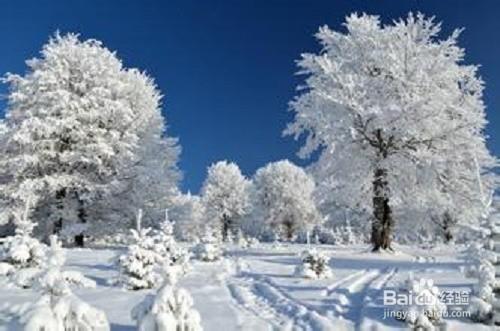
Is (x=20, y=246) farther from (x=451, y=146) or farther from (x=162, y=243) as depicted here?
(x=451, y=146)

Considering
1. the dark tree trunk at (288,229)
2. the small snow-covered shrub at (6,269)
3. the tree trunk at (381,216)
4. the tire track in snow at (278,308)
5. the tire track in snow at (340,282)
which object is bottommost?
the tire track in snow at (278,308)

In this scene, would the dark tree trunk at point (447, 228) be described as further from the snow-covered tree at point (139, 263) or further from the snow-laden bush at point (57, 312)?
the snow-laden bush at point (57, 312)

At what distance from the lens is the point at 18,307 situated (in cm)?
867

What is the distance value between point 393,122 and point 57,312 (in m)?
17.0

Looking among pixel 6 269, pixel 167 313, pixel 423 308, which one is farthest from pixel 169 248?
pixel 423 308

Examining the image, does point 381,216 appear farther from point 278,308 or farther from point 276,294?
point 278,308

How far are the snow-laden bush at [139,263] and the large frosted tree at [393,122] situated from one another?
1128 centimetres

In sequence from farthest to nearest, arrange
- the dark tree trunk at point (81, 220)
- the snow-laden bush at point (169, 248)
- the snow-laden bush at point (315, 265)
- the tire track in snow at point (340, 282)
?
the dark tree trunk at point (81, 220) → the snow-laden bush at point (315, 265) → the snow-laden bush at point (169, 248) → the tire track in snow at point (340, 282)

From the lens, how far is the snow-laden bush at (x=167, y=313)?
7.68 m

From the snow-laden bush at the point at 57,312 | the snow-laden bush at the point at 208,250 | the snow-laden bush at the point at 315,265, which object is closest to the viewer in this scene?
the snow-laden bush at the point at 57,312

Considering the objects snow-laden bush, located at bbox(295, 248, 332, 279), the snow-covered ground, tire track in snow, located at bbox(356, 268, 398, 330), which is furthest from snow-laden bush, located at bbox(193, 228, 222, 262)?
tire track in snow, located at bbox(356, 268, 398, 330)

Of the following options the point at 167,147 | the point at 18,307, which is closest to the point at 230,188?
the point at 167,147

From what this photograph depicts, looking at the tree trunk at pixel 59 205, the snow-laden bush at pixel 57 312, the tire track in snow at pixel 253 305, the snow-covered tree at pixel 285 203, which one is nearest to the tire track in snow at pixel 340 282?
the tire track in snow at pixel 253 305

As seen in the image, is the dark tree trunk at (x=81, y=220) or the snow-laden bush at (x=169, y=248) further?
the dark tree trunk at (x=81, y=220)
